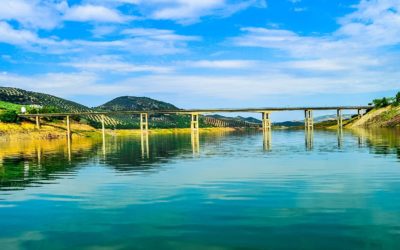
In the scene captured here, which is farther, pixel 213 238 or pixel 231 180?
pixel 231 180

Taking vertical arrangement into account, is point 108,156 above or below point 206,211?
above

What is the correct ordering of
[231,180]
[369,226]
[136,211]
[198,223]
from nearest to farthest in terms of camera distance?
[369,226] < [198,223] < [136,211] < [231,180]

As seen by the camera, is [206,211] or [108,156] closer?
[206,211]

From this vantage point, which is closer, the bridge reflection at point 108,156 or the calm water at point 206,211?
the calm water at point 206,211

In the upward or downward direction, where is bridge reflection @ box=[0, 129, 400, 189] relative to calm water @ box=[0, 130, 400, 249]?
upward

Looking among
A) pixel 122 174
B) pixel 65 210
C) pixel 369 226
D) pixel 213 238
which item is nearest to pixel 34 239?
→ pixel 65 210

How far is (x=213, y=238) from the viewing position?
67.5 feet

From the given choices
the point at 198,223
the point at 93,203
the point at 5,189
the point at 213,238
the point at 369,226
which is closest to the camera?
the point at 213,238

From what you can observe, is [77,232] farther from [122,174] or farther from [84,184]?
[122,174]

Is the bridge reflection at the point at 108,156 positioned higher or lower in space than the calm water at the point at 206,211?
higher

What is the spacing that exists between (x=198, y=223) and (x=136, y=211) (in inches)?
214

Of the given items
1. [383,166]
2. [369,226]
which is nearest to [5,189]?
[369,226]

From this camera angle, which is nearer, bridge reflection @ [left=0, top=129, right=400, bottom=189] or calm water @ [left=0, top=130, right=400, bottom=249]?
calm water @ [left=0, top=130, right=400, bottom=249]

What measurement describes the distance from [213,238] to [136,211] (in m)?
8.36
